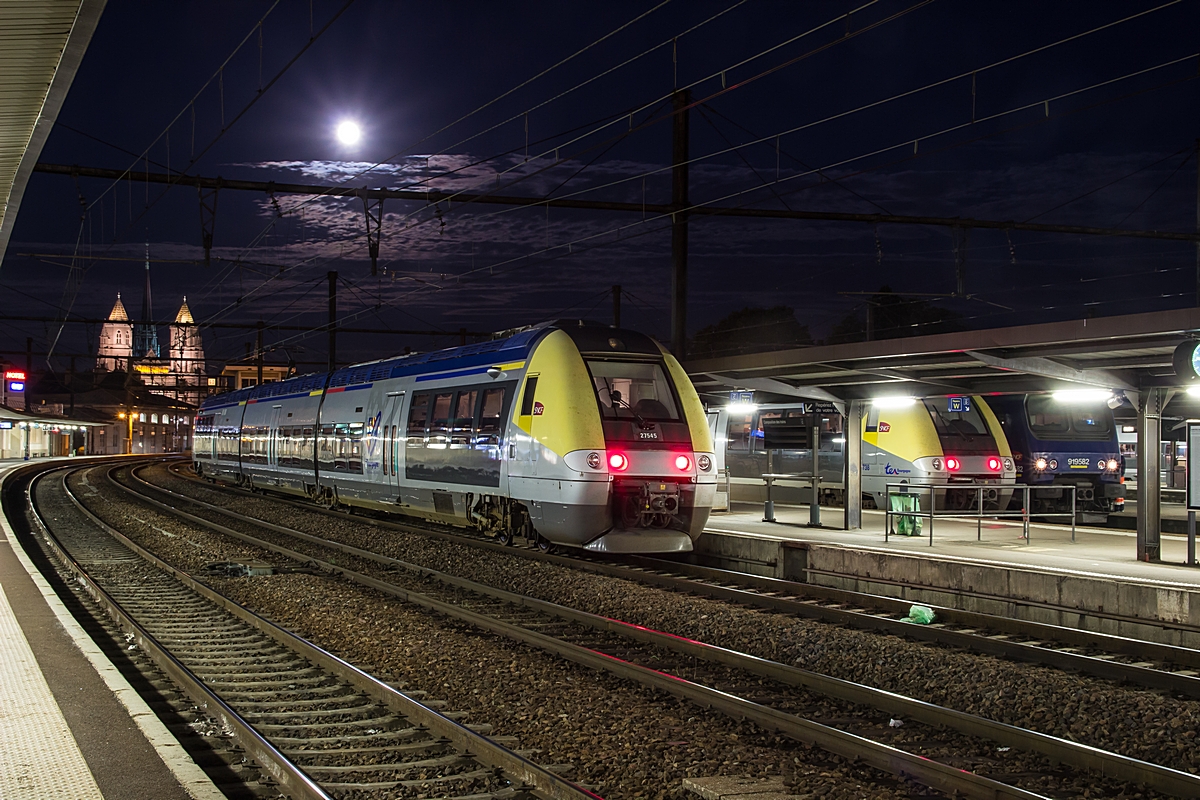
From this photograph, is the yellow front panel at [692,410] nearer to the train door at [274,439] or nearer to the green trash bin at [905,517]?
the green trash bin at [905,517]

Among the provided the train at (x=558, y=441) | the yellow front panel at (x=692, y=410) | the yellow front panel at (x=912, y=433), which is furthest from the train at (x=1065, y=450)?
the train at (x=558, y=441)

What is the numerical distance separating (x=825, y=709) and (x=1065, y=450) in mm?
17271

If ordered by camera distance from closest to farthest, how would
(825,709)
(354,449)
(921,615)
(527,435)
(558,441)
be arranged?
(825,709) → (921,615) → (558,441) → (527,435) → (354,449)

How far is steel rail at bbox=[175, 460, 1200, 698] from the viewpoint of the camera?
7988 mm

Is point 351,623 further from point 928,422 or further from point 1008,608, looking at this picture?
point 928,422

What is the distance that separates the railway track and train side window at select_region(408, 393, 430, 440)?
575 centimetres

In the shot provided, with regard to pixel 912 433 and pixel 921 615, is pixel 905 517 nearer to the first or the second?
pixel 912 433

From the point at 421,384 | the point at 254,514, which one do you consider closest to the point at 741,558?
the point at 421,384

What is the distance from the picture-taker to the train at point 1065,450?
21.8 m

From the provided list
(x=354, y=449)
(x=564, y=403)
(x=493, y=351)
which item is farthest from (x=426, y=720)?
(x=354, y=449)

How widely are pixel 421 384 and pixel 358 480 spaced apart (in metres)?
4.02

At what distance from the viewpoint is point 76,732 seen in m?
5.89

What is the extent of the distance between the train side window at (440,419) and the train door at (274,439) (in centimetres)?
1152

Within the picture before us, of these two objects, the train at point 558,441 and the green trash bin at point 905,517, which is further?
the green trash bin at point 905,517
